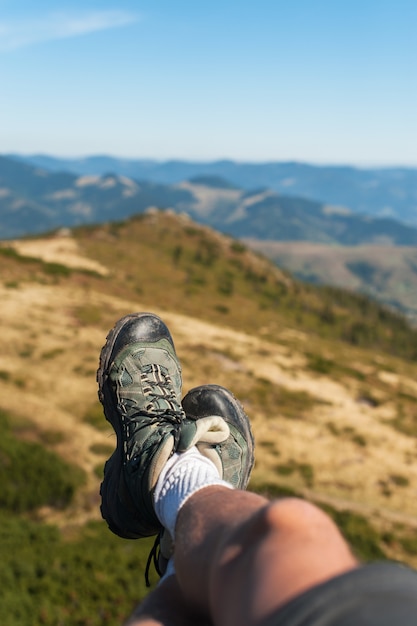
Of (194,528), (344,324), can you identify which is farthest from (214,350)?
(344,324)

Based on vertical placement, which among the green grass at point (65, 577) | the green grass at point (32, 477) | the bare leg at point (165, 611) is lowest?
the green grass at point (32, 477)

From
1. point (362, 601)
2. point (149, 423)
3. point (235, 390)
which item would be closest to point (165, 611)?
point (362, 601)

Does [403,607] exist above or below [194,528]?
above

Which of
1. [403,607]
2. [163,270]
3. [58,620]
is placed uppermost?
[403,607]

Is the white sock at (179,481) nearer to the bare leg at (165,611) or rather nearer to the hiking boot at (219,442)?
the hiking boot at (219,442)

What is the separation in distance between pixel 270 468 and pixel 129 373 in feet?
46.4

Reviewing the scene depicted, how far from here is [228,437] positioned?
15.3 feet

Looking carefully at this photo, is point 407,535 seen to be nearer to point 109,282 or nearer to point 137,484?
point 137,484

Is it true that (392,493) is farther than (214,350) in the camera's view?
No

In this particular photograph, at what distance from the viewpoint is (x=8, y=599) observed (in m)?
7.64

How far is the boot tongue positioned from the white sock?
74mm

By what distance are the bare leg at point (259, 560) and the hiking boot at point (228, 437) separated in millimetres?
1567

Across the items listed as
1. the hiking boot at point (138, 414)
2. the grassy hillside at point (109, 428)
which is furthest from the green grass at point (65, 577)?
the hiking boot at point (138, 414)

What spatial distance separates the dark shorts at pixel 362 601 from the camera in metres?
1.54
